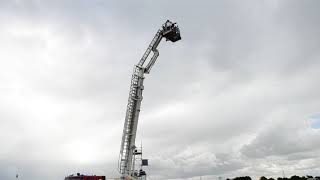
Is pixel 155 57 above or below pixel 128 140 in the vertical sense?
above

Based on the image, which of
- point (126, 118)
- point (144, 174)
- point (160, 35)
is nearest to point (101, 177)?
point (144, 174)

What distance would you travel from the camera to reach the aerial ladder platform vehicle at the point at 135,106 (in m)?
71.8

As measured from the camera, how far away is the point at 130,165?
236 ft

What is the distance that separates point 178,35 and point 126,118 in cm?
2156

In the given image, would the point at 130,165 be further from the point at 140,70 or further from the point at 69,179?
the point at 140,70

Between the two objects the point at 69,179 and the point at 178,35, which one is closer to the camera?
the point at 69,179

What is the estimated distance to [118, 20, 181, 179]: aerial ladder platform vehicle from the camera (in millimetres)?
71750

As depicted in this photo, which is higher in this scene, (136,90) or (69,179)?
(136,90)

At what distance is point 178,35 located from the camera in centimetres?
7812

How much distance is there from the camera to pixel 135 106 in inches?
2906

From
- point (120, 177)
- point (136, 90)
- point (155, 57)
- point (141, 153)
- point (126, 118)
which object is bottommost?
point (120, 177)

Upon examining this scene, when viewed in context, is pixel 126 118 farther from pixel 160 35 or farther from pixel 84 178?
pixel 160 35

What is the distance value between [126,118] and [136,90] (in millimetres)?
6356

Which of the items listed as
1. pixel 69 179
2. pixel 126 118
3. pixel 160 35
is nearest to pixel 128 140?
pixel 126 118
